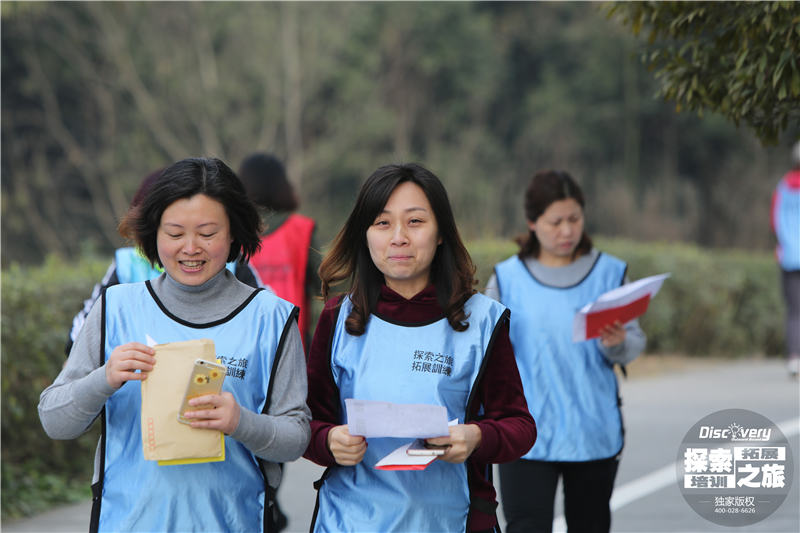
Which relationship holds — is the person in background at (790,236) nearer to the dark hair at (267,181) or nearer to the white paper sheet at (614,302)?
the dark hair at (267,181)

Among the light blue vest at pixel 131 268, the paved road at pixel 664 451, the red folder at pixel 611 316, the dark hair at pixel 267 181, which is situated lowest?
the paved road at pixel 664 451

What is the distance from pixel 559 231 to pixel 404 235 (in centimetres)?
196

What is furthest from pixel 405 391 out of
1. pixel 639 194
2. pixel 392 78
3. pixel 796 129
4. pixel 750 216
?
pixel 392 78

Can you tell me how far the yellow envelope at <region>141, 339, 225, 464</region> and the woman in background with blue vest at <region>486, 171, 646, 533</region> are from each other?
2.18 m

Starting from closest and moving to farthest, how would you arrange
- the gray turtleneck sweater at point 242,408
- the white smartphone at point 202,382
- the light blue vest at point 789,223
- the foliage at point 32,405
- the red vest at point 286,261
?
the white smartphone at point 202,382 < the gray turtleneck sweater at point 242,408 < the red vest at point 286,261 < the foliage at point 32,405 < the light blue vest at point 789,223

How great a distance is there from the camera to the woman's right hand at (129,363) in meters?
2.73

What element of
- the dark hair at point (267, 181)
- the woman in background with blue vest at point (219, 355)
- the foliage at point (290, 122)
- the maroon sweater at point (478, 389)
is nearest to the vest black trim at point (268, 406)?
the woman in background with blue vest at point (219, 355)

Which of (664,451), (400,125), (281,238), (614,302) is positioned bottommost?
(664,451)

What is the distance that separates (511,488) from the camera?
466 centimetres

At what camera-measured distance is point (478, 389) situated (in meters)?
3.13

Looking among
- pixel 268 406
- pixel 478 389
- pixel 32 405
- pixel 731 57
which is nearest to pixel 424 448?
pixel 478 389

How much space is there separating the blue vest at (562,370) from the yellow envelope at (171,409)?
7.23ft

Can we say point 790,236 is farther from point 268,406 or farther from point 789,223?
point 268,406

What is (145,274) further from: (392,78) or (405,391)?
(392,78)
